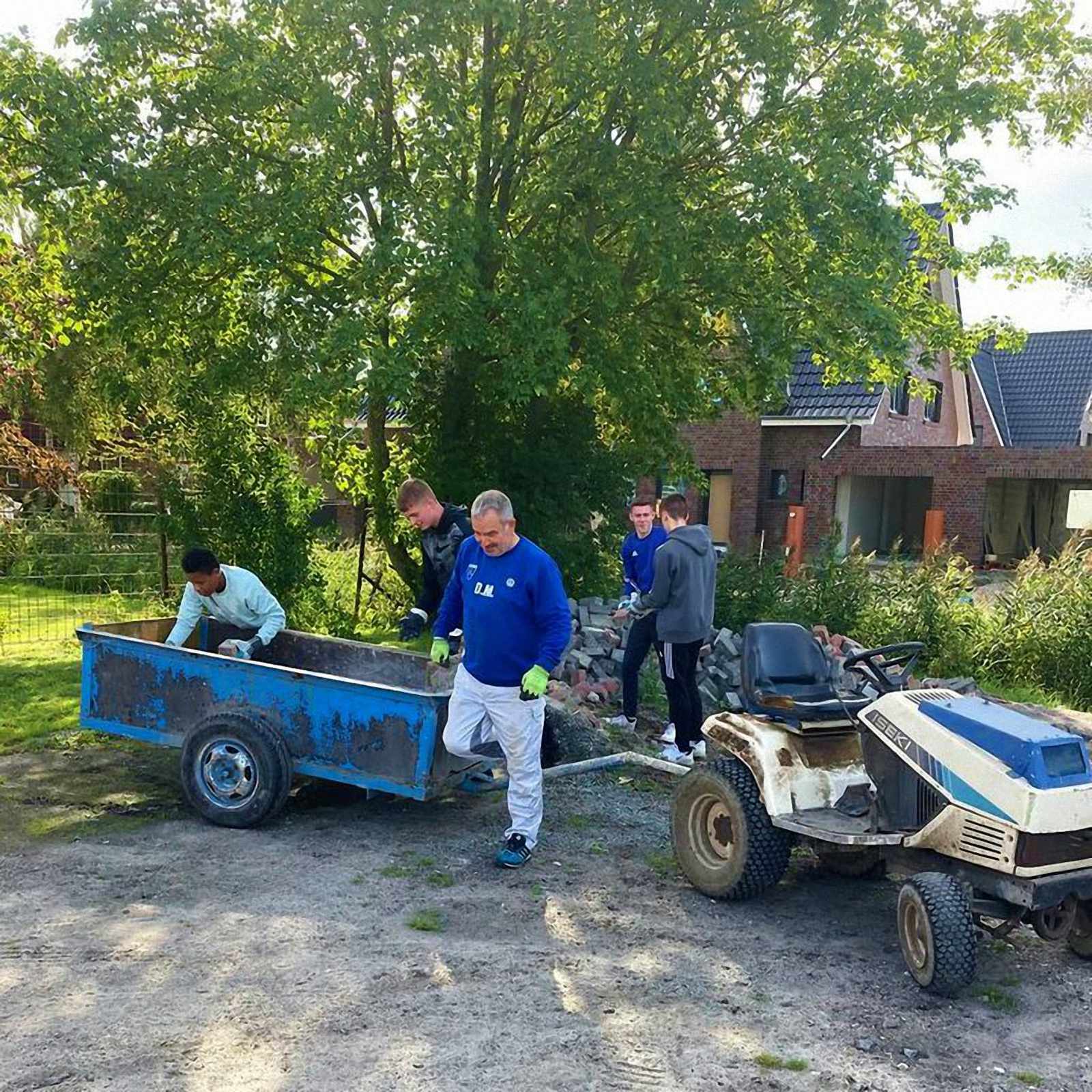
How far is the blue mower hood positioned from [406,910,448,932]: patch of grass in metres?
2.23

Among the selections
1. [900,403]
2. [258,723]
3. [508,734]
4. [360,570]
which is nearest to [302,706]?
[258,723]

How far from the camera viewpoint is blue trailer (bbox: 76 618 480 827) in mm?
5594

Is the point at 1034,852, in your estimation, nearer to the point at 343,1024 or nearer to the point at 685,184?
the point at 343,1024

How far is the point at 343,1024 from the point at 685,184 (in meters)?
8.94

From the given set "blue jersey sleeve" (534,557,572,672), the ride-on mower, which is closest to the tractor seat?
the ride-on mower

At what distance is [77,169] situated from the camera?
9.92 metres

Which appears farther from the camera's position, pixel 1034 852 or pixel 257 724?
pixel 257 724

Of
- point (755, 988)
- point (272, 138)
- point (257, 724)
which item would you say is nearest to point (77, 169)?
point (272, 138)

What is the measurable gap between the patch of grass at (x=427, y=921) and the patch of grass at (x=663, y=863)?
1222 millimetres

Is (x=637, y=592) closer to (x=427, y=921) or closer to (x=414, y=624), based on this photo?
(x=414, y=624)

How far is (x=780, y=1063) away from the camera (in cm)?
362

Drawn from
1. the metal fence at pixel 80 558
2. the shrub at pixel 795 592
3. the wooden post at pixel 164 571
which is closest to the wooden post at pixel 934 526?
the shrub at pixel 795 592

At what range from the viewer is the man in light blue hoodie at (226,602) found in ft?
21.2

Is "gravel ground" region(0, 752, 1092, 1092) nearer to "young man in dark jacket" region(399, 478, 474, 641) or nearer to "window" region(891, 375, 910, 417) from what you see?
"young man in dark jacket" region(399, 478, 474, 641)
